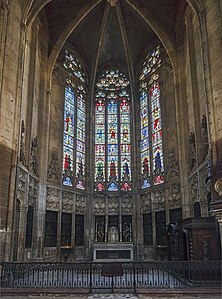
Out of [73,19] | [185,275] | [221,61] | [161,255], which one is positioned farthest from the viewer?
[73,19]

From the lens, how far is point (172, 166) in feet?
65.8

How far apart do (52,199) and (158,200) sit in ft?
22.8

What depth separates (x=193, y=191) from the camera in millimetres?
17141

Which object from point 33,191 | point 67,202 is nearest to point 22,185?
point 33,191

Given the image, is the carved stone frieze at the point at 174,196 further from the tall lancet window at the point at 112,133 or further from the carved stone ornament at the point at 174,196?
the tall lancet window at the point at 112,133

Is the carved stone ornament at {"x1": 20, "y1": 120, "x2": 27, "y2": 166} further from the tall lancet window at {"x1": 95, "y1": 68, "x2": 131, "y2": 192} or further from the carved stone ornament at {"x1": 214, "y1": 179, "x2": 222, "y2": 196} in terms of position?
the carved stone ornament at {"x1": 214, "y1": 179, "x2": 222, "y2": 196}

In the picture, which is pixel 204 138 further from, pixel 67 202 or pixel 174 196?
pixel 67 202

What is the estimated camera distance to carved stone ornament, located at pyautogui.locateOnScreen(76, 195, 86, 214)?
22.1 m

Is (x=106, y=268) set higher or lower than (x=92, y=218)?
lower

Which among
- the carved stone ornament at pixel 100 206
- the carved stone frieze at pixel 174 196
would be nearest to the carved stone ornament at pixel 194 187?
the carved stone frieze at pixel 174 196

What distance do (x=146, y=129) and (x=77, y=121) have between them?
523 centimetres

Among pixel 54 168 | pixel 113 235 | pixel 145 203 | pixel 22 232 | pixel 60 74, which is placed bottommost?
pixel 113 235

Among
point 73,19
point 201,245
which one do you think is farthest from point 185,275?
point 73,19

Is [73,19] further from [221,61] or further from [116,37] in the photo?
[221,61]
